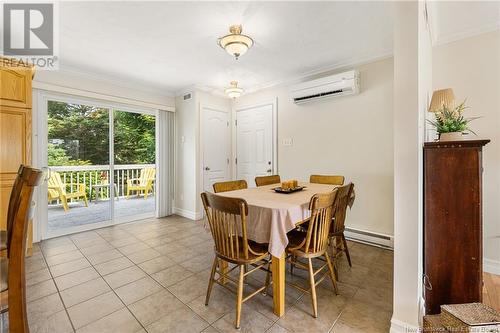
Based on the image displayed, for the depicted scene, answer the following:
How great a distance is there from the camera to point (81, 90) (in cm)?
360

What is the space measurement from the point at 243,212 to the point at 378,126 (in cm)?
249

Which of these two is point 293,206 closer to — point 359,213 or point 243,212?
point 243,212

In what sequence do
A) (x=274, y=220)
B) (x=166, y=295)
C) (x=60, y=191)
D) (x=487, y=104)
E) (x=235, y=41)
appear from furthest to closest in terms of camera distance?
(x=60, y=191), (x=487, y=104), (x=235, y=41), (x=166, y=295), (x=274, y=220)

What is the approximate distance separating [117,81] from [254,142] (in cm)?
261

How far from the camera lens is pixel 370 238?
10.5 feet

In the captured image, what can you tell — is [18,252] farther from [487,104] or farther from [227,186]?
[487,104]

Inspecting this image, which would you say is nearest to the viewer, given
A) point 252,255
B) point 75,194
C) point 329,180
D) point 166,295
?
point 252,255

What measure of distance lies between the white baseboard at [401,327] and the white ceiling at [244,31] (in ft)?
8.23

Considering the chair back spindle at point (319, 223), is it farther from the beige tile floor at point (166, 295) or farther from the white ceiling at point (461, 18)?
the white ceiling at point (461, 18)

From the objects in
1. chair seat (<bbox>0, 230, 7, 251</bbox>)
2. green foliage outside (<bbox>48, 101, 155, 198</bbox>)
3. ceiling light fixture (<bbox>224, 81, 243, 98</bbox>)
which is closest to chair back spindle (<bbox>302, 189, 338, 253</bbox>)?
chair seat (<bbox>0, 230, 7, 251</bbox>)

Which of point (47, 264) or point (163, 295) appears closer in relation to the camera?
point (163, 295)

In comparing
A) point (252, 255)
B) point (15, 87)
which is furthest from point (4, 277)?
point (15, 87)

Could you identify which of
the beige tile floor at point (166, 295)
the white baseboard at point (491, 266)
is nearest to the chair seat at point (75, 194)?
the beige tile floor at point (166, 295)

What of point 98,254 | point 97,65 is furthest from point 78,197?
point 97,65
